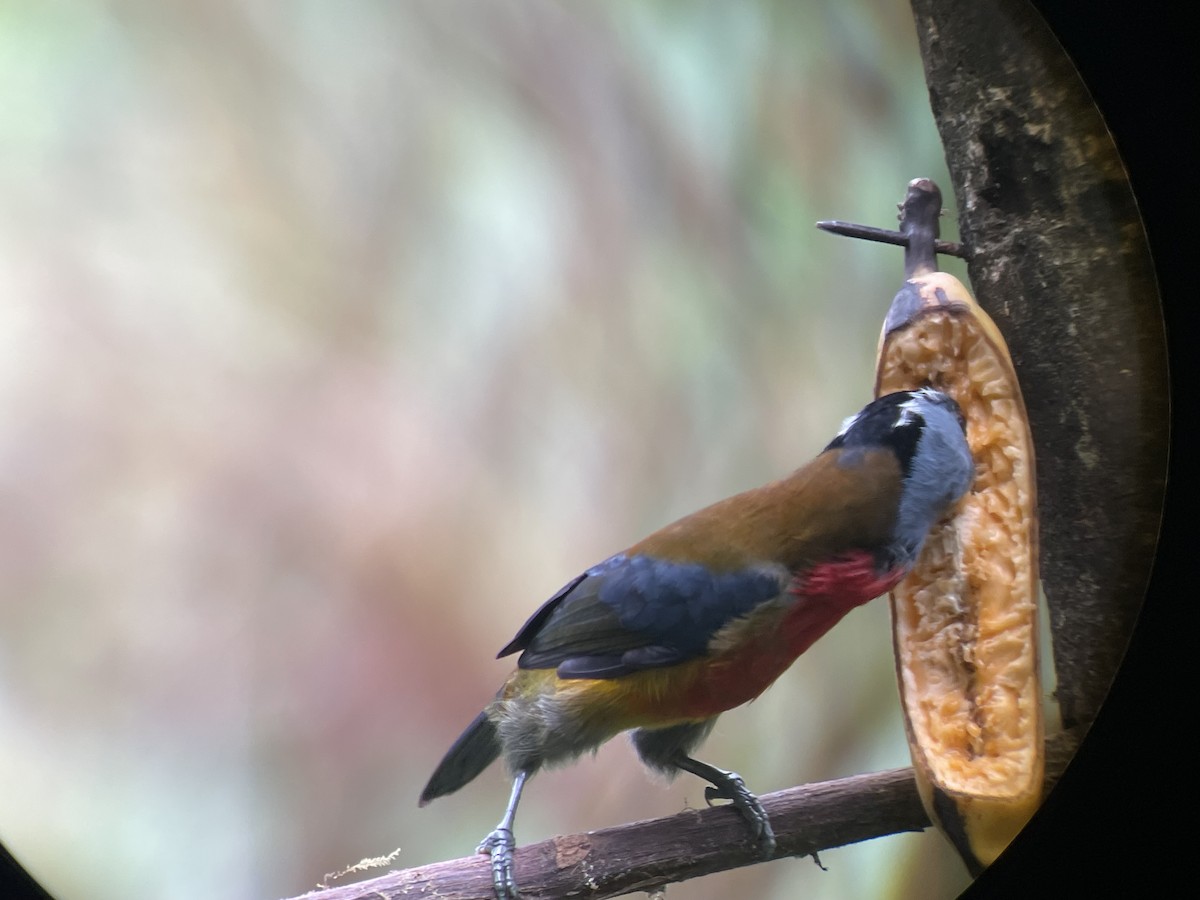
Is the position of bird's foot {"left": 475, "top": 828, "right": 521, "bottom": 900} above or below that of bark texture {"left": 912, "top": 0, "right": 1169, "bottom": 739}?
below

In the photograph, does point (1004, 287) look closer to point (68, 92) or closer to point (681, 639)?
point (681, 639)

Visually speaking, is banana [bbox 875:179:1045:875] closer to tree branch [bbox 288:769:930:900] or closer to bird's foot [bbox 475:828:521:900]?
tree branch [bbox 288:769:930:900]

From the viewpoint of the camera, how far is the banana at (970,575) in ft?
1.86

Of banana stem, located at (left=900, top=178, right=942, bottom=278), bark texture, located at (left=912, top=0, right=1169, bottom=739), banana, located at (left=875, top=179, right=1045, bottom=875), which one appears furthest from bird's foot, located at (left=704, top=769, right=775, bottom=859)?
banana stem, located at (left=900, top=178, right=942, bottom=278)

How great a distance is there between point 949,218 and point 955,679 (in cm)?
30

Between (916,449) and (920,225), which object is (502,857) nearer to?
(916,449)

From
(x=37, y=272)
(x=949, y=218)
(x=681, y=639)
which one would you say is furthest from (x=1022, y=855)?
(x=37, y=272)

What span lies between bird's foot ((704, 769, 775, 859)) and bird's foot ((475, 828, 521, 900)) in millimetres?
128

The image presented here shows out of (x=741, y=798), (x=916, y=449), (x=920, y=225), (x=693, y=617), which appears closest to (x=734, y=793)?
(x=741, y=798)

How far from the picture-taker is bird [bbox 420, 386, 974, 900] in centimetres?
54

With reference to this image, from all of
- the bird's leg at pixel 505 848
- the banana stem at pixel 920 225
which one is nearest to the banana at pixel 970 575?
the banana stem at pixel 920 225

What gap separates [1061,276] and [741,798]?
1.33 feet

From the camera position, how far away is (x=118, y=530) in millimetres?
535

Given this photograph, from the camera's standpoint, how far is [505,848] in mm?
552
